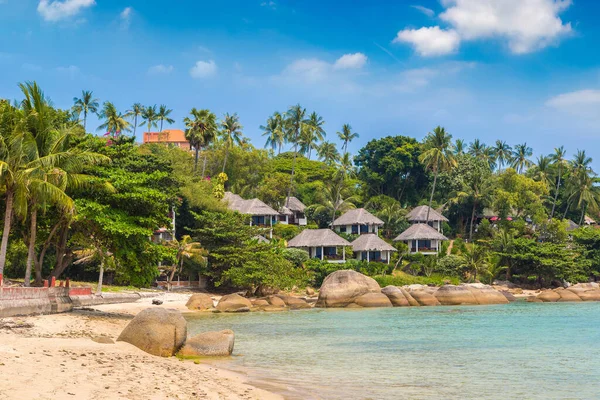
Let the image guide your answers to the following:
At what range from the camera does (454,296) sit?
1780 inches

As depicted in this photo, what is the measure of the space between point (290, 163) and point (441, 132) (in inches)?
1097

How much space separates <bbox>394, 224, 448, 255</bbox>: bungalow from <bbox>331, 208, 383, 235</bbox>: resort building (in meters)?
3.52

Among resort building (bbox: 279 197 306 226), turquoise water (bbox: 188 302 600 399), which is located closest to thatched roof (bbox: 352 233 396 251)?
resort building (bbox: 279 197 306 226)

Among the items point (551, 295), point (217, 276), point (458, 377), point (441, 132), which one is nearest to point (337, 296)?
point (217, 276)

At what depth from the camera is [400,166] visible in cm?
7925

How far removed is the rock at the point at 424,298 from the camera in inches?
1747

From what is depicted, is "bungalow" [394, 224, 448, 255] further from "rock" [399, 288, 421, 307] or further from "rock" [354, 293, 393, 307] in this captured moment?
"rock" [354, 293, 393, 307]

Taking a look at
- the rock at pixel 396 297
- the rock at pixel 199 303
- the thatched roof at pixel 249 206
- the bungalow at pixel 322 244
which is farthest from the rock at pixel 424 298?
the thatched roof at pixel 249 206

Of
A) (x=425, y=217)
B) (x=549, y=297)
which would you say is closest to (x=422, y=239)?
(x=425, y=217)

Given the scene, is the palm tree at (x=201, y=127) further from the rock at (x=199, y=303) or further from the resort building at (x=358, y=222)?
the rock at (x=199, y=303)

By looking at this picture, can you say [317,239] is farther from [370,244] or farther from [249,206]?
[249,206]

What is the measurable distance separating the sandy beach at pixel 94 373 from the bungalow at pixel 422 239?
54.2 metres

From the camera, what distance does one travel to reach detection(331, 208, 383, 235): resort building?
2790 inches

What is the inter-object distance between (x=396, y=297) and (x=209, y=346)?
92.4 feet
